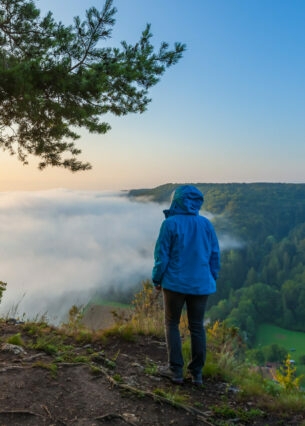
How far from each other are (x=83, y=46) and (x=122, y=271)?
14840 cm

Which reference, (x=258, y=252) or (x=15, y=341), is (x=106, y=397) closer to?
(x=15, y=341)

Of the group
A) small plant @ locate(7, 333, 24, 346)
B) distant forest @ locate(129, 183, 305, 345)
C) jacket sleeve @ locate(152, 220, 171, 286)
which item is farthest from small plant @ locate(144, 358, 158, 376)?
distant forest @ locate(129, 183, 305, 345)

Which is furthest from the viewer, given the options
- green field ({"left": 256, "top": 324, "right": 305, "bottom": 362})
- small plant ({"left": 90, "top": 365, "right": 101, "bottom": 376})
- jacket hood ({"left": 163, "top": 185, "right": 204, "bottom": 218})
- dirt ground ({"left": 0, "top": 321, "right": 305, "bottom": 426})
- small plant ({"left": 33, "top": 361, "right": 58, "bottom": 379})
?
green field ({"left": 256, "top": 324, "right": 305, "bottom": 362})

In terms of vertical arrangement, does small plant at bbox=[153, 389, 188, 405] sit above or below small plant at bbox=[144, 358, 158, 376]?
above

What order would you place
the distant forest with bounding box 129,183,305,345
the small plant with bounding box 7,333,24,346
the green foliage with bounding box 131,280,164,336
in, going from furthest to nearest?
the distant forest with bounding box 129,183,305,345 → the green foliage with bounding box 131,280,164,336 → the small plant with bounding box 7,333,24,346

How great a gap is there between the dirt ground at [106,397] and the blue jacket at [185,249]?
1157mm

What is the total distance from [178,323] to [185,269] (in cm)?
70

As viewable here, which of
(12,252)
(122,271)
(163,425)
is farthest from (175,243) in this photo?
(12,252)

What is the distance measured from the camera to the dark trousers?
178 inches

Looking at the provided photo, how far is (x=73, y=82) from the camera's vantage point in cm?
452

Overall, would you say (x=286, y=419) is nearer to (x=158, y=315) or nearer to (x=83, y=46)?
(x=158, y=315)

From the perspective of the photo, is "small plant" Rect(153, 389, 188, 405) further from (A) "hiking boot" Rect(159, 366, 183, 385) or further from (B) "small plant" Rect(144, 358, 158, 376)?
(B) "small plant" Rect(144, 358, 158, 376)

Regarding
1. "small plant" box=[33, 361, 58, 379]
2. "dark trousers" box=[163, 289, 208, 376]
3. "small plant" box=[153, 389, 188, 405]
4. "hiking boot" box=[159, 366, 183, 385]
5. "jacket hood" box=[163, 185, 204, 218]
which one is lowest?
"hiking boot" box=[159, 366, 183, 385]

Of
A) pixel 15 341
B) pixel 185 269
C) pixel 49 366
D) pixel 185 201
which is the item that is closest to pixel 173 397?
pixel 185 269
